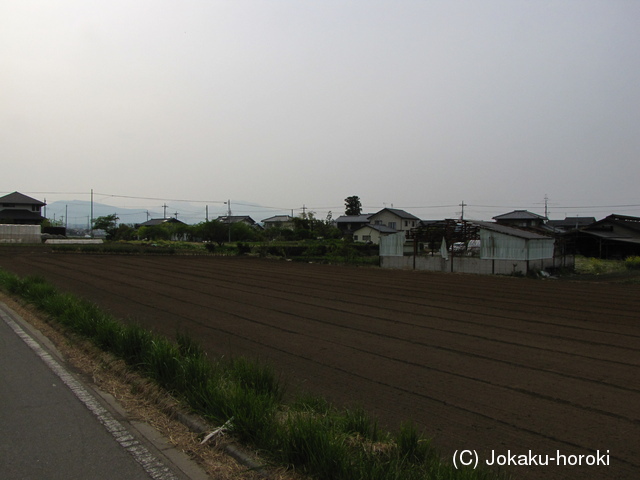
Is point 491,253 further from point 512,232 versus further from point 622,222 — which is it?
point 622,222

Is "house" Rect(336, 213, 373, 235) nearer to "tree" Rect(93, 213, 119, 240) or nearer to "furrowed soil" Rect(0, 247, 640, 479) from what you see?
"tree" Rect(93, 213, 119, 240)

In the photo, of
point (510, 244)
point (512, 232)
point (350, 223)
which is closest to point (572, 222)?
point (350, 223)

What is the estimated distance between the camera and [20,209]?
220 feet

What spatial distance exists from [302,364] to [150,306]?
6539 millimetres

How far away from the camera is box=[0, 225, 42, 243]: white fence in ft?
157

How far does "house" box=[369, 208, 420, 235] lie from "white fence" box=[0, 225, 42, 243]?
43.1 m

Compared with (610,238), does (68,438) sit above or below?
below

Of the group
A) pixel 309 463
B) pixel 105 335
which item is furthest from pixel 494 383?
pixel 105 335

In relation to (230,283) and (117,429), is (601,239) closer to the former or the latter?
(230,283)

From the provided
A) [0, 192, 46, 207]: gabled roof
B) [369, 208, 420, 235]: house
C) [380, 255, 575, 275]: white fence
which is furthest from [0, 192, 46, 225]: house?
[380, 255, 575, 275]: white fence

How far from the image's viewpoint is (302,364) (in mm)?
6418

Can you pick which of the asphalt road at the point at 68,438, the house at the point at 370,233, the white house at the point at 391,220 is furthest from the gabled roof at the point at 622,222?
the asphalt road at the point at 68,438

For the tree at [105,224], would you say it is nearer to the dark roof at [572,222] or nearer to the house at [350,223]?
the house at [350,223]

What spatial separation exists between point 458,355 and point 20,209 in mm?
75824
